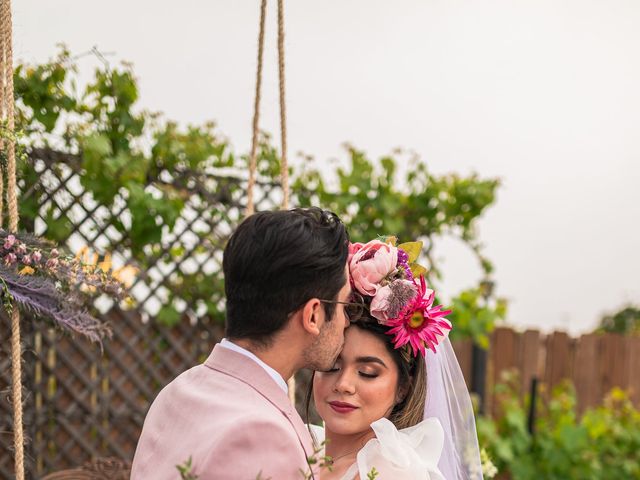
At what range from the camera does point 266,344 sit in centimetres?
190

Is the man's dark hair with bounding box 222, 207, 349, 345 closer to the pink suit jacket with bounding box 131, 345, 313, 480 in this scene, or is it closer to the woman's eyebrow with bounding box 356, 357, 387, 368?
the pink suit jacket with bounding box 131, 345, 313, 480

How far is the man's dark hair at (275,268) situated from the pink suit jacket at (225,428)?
3.7 inches

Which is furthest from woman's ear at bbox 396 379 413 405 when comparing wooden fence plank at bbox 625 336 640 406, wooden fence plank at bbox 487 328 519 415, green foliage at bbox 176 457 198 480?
wooden fence plank at bbox 625 336 640 406

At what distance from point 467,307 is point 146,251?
2.20 m

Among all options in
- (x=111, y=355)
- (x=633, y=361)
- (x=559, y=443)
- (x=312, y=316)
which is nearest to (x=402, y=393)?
(x=312, y=316)

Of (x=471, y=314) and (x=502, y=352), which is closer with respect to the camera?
(x=471, y=314)

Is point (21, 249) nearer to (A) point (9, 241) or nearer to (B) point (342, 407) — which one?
(A) point (9, 241)

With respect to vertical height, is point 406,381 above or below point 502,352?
above

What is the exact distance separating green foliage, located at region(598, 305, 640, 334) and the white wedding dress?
716 inches

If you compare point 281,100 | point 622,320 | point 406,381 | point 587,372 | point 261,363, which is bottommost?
point 622,320

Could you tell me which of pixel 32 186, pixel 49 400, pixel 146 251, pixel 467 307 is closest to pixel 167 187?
pixel 146 251

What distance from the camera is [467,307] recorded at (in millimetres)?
5516

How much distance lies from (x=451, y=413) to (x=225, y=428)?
1.06 m

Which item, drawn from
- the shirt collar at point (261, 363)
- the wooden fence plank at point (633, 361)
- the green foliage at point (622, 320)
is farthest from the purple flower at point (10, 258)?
the green foliage at point (622, 320)
